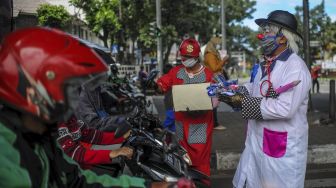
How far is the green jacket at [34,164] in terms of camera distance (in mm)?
1667

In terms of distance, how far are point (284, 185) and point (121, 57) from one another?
30915 millimetres

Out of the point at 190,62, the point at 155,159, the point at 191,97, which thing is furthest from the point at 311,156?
the point at 155,159

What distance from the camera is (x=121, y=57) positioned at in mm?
33906

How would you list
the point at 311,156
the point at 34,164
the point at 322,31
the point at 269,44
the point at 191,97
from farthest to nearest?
the point at 322,31 → the point at 311,156 → the point at 191,97 → the point at 269,44 → the point at 34,164

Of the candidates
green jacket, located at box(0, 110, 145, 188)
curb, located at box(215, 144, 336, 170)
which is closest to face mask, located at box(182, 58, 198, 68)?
curb, located at box(215, 144, 336, 170)

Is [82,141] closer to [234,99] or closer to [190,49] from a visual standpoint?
[234,99]

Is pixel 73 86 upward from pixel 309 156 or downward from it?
upward

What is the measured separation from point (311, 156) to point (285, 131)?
4442mm

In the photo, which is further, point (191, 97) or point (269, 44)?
point (191, 97)

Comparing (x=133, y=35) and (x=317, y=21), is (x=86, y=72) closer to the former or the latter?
(x=133, y=35)

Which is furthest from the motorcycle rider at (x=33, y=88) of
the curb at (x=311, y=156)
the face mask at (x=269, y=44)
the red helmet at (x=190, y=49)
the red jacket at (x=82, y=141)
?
the curb at (x=311, y=156)

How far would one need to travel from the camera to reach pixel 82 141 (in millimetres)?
3598

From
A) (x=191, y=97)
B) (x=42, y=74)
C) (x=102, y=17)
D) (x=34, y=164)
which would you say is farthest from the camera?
(x=102, y=17)

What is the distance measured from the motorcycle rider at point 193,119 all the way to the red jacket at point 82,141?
5.84 feet
